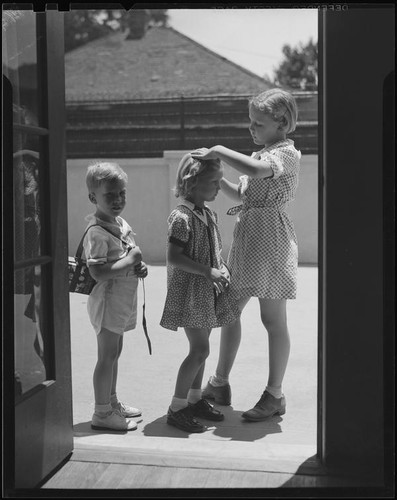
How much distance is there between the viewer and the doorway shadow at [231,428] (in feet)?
12.3

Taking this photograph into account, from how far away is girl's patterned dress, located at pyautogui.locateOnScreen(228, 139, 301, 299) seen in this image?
12.7 feet

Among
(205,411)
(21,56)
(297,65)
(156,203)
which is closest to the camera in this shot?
(21,56)

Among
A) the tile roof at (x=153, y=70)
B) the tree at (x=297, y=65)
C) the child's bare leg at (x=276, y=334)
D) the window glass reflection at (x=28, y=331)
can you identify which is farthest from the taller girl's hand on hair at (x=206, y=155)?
the tree at (x=297, y=65)

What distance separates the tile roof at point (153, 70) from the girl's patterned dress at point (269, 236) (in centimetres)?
2583

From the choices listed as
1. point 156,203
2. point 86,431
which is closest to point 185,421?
point 86,431

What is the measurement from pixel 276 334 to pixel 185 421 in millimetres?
569

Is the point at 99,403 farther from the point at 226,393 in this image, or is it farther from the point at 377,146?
the point at 377,146

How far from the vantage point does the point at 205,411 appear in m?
4.01

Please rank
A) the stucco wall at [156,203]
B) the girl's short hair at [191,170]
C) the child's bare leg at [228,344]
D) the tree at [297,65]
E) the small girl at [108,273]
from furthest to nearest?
the tree at [297,65], the stucco wall at [156,203], the child's bare leg at [228,344], the girl's short hair at [191,170], the small girl at [108,273]

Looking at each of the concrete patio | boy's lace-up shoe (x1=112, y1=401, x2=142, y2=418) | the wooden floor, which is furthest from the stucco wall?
the wooden floor

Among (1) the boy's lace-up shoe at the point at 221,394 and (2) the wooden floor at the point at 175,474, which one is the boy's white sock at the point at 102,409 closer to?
(2) the wooden floor at the point at 175,474

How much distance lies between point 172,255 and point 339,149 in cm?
102

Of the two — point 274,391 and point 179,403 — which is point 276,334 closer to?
point 274,391

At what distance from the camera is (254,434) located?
3.78 meters
